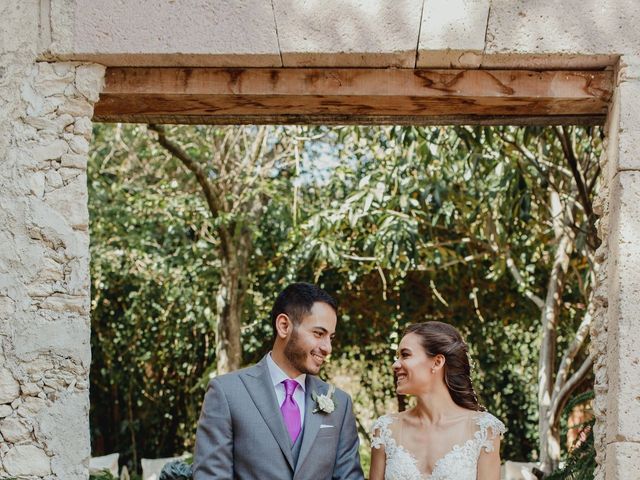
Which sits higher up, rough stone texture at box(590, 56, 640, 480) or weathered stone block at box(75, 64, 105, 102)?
weathered stone block at box(75, 64, 105, 102)

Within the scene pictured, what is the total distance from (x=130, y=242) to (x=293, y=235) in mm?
1855

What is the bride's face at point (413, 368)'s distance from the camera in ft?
12.3

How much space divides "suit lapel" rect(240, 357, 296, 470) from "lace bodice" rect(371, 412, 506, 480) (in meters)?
0.54

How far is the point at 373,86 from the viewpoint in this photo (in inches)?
147

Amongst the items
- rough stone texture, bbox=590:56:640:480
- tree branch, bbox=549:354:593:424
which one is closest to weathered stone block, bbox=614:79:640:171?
rough stone texture, bbox=590:56:640:480

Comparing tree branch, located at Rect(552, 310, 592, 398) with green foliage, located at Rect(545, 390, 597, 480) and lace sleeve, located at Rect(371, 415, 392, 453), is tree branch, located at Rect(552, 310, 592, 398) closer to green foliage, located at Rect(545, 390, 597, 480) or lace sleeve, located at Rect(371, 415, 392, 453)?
green foliage, located at Rect(545, 390, 597, 480)

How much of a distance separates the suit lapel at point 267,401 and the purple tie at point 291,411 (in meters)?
0.07

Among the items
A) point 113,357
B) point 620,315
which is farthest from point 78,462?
point 113,357

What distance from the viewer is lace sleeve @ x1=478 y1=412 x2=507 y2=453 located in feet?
11.9

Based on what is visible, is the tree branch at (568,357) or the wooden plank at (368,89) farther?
the tree branch at (568,357)

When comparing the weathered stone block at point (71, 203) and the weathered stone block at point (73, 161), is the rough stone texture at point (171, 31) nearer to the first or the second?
the weathered stone block at point (73, 161)

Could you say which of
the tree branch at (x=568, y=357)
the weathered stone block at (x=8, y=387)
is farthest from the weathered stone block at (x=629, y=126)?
the tree branch at (x=568, y=357)

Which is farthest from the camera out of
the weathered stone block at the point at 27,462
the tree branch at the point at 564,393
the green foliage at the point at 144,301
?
the green foliage at the point at 144,301

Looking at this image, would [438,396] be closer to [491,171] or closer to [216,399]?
[216,399]
